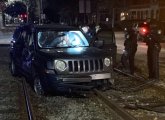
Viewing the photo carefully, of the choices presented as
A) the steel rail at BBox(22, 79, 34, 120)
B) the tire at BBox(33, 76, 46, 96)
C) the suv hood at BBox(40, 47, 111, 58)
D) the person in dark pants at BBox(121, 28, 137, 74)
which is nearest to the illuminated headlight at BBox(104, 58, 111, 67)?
the suv hood at BBox(40, 47, 111, 58)

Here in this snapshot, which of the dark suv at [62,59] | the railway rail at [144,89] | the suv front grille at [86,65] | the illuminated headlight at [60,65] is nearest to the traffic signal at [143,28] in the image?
the railway rail at [144,89]

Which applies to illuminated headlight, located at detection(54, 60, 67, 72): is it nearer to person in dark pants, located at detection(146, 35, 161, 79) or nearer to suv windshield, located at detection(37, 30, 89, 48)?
suv windshield, located at detection(37, 30, 89, 48)

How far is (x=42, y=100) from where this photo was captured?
11250 mm

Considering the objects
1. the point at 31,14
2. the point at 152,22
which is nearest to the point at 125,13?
the point at 31,14

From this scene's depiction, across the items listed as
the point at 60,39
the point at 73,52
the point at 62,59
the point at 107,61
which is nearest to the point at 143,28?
the point at 60,39

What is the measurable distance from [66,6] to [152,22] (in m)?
34.5

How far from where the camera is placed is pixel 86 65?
11.2 m

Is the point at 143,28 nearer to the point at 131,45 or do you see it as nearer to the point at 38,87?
the point at 131,45

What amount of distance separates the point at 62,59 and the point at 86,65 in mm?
620

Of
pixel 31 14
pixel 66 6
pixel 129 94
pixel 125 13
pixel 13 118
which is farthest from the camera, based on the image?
pixel 31 14

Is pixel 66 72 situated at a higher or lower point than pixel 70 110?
higher

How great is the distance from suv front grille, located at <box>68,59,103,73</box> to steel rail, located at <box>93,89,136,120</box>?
27.3 inches

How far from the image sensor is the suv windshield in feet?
40.8

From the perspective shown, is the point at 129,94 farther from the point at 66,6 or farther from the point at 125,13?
the point at 125,13
